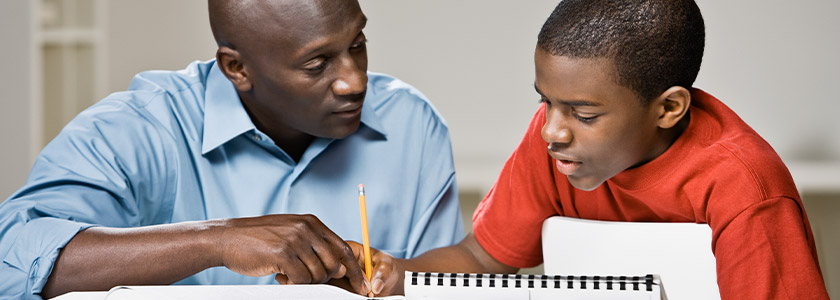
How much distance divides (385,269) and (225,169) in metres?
0.36

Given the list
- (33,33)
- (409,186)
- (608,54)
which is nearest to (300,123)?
(409,186)

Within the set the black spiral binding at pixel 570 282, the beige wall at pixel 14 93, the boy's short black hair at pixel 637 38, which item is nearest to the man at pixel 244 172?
the black spiral binding at pixel 570 282

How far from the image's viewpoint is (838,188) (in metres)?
2.07

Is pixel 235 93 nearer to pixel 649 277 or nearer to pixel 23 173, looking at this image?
pixel 649 277

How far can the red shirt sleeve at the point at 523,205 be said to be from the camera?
1.14 metres

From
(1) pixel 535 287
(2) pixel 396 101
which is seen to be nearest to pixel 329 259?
Result: (1) pixel 535 287

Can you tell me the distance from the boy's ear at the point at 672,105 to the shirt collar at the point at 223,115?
527 millimetres

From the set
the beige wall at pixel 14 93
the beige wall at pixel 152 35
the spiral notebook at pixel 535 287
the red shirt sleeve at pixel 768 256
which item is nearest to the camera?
the spiral notebook at pixel 535 287

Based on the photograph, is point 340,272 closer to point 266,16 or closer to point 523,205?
point 523,205

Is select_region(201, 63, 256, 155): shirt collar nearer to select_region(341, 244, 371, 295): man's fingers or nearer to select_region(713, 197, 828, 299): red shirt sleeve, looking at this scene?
select_region(341, 244, 371, 295): man's fingers

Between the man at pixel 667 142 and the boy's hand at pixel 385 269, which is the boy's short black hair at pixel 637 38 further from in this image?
the boy's hand at pixel 385 269

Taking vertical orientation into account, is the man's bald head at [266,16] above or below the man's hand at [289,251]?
above

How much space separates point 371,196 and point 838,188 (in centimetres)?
138

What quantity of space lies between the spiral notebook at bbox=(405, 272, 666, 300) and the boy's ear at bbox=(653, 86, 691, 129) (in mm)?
298
